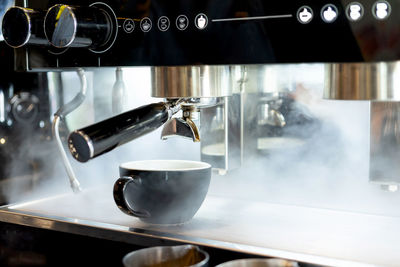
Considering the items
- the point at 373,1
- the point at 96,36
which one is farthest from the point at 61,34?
the point at 373,1

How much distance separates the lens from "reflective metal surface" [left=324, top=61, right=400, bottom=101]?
574 mm

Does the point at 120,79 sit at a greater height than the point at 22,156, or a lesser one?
greater

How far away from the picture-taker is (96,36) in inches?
28.0

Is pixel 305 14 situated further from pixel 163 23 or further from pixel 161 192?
pixel 161 192

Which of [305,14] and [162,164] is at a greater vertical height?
[305,14]

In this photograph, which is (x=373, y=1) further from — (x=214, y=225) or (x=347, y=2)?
(x=214, y=225)

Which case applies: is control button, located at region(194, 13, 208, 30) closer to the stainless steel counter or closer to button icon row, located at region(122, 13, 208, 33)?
button icon row, located at region(122, 13, 208, 33)

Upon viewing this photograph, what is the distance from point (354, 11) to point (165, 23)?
0.23 meters

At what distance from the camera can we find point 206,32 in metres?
0.65

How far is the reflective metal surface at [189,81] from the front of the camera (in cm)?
68

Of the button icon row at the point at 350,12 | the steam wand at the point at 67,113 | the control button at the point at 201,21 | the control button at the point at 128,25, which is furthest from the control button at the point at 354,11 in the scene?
the steam wand at the point at 67,113

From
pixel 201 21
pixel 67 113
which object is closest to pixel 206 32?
pixel 201 21

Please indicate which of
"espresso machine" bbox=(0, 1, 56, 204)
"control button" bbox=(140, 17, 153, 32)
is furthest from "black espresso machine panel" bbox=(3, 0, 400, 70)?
"espresso machine" bbox=(0, 1, 56, 204)

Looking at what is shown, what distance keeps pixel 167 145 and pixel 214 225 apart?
30cm
